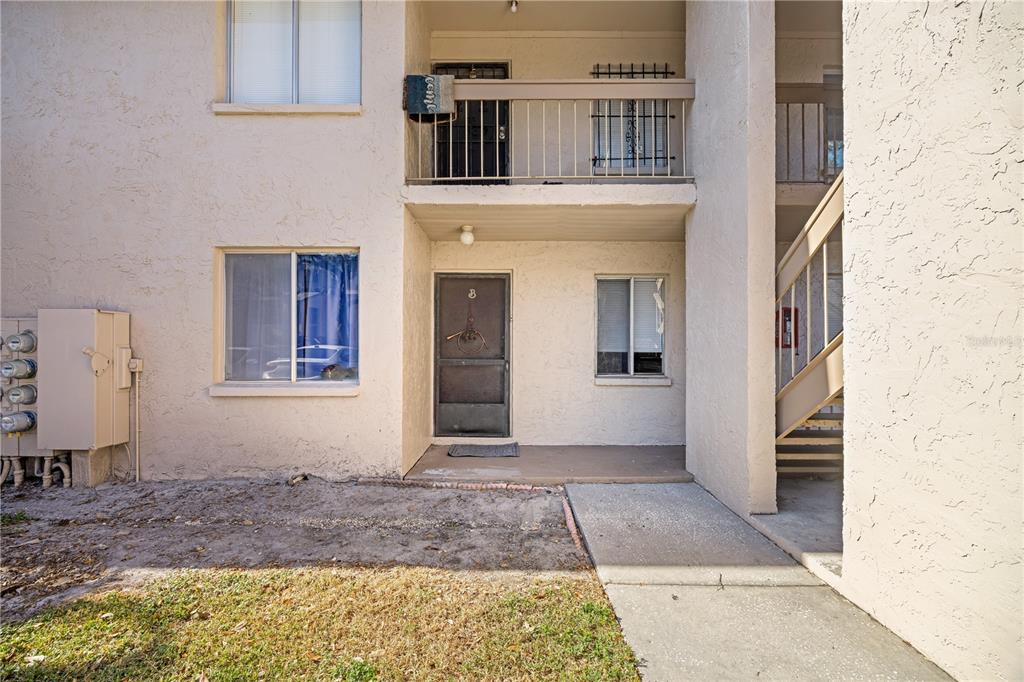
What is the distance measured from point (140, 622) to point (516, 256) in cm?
542

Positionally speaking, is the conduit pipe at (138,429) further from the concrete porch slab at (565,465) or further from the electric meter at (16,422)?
the concrete porch slab at (565,465)

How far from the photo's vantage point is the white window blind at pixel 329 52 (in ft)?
17.6

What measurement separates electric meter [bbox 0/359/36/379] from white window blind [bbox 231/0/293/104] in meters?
3.53

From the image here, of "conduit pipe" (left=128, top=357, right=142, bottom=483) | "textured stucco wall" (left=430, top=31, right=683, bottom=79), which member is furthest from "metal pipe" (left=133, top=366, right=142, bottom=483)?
"textured stucco wall" (left=430, top=31, right=683, bottom=79)

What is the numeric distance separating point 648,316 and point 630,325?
0.30 meters

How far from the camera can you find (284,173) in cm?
523

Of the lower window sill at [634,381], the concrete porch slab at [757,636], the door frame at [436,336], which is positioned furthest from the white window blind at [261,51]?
the concrete porch slab at [757,636]

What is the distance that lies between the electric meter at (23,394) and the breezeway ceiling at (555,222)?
4.33 m

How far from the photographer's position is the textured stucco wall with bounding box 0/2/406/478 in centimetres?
523

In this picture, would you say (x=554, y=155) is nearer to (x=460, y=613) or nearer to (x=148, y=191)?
(x=148, y=191)

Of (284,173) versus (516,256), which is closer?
(284,173)

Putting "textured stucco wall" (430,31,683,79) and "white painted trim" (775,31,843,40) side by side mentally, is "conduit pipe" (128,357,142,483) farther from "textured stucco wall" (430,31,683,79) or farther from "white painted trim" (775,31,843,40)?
"white painted trim" (775,31,843,40)

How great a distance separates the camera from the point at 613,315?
692cm

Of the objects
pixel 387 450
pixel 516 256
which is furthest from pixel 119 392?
pixel 516 256
